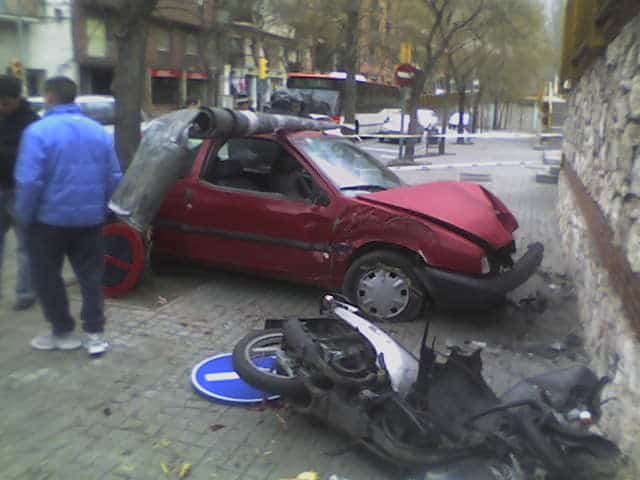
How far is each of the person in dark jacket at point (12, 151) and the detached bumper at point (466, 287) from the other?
330cm

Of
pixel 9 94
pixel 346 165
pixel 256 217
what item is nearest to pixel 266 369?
pixel 256 217

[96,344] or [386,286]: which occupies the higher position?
[386,286]

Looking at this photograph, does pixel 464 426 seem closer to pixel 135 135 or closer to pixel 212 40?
pixel 135 135

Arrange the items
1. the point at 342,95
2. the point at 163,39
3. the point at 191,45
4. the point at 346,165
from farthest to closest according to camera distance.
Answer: the point at 191,45 < the point at 163,39 < the point at 342,95 < the point at 346,165

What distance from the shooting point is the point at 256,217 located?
20.0ft

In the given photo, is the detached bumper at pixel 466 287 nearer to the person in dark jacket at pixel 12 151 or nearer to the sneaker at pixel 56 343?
the sneaker at pixel 56 343

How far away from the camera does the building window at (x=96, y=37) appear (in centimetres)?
3289

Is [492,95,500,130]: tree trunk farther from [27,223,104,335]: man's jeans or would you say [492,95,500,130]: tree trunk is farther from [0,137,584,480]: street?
[27,223,104,335]: man's jeans

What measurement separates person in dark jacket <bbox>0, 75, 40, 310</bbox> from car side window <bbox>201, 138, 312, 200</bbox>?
169 centimetres

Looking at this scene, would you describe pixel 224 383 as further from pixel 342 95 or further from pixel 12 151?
pixel 342 95

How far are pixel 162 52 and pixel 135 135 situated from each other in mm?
34601

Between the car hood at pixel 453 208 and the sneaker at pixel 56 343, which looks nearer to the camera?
the sneaker at pixel 56 343

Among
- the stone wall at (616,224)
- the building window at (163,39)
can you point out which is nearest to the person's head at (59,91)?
the stone wall at (616,224)

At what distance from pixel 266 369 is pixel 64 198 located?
5.78 ft
